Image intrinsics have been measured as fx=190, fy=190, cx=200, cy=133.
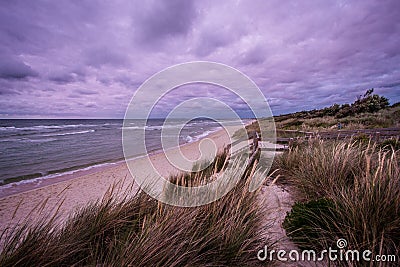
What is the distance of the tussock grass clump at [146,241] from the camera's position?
193 centimetres

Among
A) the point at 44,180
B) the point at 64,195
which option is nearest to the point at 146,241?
the point at 64,195

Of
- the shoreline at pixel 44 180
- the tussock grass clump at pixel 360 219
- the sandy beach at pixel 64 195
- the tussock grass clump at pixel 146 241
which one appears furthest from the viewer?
the shoreline at pixel 44 180

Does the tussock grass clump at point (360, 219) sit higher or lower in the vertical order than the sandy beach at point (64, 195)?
higher

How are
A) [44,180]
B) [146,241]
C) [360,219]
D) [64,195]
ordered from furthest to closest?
[44,180], [64,195], [360,219], [146,241]

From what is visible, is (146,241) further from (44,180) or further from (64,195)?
(44,180)

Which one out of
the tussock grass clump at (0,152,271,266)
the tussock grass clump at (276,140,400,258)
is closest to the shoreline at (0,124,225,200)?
the tussock grass clump at (0,152,271,266)

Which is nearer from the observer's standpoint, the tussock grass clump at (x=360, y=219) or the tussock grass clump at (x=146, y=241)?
the tussock grass clump at (x=146, y=241)

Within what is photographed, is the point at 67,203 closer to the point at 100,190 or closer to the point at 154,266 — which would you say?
the point at 100,190

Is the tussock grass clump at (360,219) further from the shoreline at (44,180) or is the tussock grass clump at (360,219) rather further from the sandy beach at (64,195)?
the shoreline at (44,180)

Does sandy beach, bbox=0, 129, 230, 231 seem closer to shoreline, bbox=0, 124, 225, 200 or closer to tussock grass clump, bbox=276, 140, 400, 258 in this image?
shoreline, bbox=0, 124, 225, 200

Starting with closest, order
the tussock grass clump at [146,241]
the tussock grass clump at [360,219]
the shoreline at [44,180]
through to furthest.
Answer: the tussock grass clump at [146,241] → the tussock grass clump at [360,219] → the shoreline at [44,180]

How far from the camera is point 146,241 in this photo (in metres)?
1.98

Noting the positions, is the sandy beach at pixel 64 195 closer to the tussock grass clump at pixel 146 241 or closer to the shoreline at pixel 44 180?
the shoreline at pixel 44 180

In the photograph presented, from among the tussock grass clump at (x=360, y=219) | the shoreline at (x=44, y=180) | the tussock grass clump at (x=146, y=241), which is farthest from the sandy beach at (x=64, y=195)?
the tussock grass clump at (x=360, y=219)
